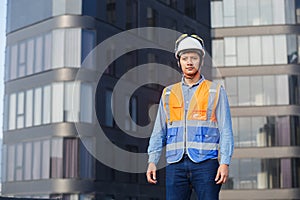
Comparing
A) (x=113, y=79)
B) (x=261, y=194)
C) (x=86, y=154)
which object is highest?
(x=113, y=79)

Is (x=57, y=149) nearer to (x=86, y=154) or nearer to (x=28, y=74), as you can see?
(x=86, y=154)

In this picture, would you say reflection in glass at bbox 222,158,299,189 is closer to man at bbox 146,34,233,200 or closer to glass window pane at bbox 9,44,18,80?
glass window pane at bbox 9,44,18,80

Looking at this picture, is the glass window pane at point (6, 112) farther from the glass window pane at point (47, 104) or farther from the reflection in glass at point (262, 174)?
the reflection in glass at point (262, 174)

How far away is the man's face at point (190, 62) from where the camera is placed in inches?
159

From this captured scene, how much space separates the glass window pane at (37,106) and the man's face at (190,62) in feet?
90.1

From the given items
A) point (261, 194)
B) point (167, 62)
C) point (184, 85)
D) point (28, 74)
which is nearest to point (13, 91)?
point (28, 74)

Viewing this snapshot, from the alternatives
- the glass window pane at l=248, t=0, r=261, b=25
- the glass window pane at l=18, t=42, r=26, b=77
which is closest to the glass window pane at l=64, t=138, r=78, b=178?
the glass window pane at l=18, t=42, r=26, b=77

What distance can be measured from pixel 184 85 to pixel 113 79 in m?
28.2

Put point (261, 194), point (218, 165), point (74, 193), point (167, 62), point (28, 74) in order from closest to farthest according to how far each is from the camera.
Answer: point (218, 165) < point (74, 193) < point (28, 74) < point (167, 62) < point (261, 194)

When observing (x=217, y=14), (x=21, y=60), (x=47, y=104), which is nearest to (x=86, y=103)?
(x=47, y=104)

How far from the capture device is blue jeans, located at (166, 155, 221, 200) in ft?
12.9

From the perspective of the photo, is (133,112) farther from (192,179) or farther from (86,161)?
(192,179)

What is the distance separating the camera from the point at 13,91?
32.3 m

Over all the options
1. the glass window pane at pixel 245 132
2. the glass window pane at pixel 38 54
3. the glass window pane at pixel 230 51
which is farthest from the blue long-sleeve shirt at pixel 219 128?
the glass window pane at pixel 230 51
